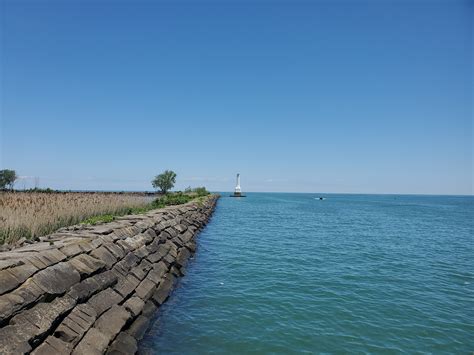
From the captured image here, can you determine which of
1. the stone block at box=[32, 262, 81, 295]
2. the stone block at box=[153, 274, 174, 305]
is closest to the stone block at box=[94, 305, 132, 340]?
the stone block at box=[32, 262, 81, 295]

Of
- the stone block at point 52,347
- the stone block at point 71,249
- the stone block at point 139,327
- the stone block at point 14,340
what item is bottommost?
the stone block at point 139,327

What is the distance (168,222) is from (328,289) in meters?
8.78

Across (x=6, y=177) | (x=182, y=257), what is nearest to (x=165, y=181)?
(x=6, y=177)

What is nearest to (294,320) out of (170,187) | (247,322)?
(247,322)

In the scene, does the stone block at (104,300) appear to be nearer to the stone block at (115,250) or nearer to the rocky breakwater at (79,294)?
the rocky breakwater at (79,294)

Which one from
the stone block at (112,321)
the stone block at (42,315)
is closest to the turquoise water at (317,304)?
the stone block at (112,321)

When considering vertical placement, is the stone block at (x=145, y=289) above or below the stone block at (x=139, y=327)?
above

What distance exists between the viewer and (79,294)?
6.53m

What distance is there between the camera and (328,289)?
1124 cm

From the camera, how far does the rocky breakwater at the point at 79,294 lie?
510 centimetres

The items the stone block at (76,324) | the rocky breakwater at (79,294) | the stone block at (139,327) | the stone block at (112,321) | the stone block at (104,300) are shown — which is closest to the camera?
the rocky breakwater at (79,294)

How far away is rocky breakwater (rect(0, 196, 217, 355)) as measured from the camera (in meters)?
5.10

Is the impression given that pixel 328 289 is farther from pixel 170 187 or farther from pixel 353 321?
pixel 170 187

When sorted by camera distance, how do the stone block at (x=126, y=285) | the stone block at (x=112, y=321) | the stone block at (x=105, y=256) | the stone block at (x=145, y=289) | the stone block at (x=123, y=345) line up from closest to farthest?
the stone block at (x=123, y=345)
the stone block at (x=112, y=321)
the stone block at (x=126, y=285)
the stone block at (x=105, y=256)
the stone block at (x=145, y=289)
